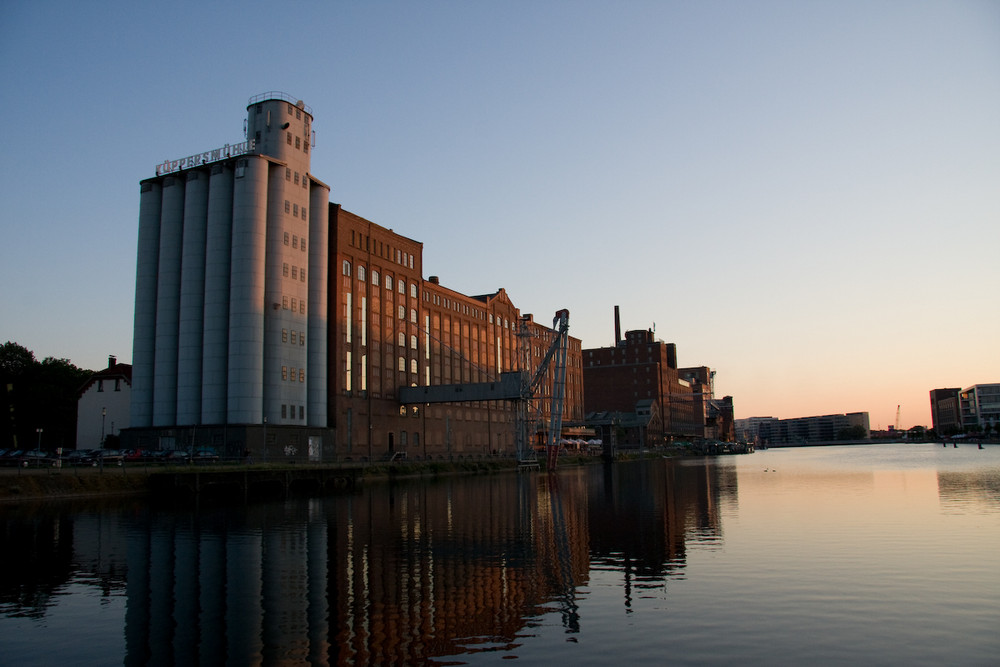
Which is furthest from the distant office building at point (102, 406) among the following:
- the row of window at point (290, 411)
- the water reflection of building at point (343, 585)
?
the water reflection of building at point (343, 585)

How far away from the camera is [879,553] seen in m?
27.1

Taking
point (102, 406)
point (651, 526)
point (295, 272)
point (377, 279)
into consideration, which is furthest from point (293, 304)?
point (651, 526)

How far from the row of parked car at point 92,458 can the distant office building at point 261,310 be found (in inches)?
344

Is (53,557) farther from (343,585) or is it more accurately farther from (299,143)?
(299,143)

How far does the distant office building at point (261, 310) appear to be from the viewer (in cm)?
7962

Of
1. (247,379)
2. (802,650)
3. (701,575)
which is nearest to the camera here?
(802,650)

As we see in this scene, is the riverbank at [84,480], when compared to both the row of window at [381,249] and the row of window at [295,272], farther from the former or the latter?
the row of window at [381,249]

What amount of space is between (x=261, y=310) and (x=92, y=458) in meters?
22.6

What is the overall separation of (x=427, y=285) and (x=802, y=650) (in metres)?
103

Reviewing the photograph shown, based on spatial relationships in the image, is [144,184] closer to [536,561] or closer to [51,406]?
[51,406]

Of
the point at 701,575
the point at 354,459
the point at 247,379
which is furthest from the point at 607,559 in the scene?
the point at 354,459

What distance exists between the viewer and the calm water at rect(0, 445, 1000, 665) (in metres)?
15.7

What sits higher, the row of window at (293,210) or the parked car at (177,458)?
the row of window at (293,210)

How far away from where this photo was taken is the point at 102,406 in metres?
97.9
